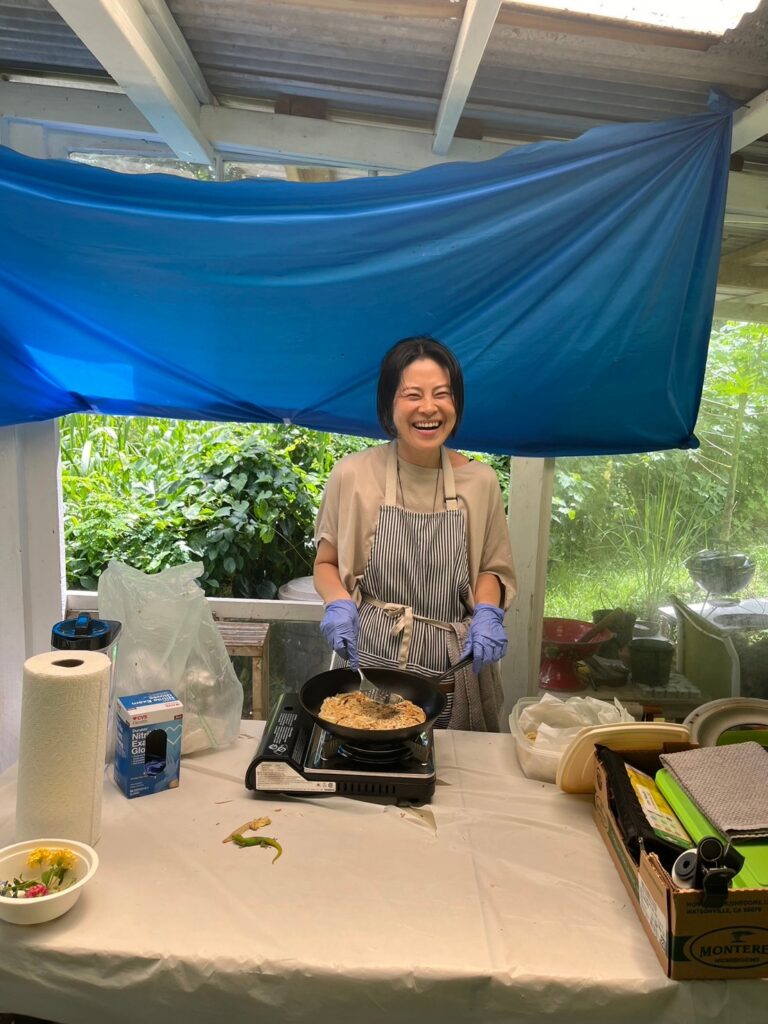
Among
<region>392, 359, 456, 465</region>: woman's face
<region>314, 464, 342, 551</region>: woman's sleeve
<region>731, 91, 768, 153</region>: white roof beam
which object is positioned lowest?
<region>314, 464, 342, 551</region>: woman's sleeve

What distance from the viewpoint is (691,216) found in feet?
7.93

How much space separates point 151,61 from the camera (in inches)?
86.4

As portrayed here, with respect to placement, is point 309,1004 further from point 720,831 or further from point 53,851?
point 720,831

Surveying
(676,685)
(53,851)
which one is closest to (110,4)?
(53,851)

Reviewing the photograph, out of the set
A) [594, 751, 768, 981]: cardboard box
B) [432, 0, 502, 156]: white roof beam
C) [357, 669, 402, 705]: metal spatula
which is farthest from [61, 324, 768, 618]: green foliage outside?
[594, 751, 768, 981]: cardboard box

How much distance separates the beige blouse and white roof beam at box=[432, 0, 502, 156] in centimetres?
118

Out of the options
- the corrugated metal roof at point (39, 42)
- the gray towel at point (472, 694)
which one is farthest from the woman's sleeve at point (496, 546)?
the corrugated metal roof at point (39, 42)

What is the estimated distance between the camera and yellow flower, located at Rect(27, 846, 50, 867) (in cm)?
126

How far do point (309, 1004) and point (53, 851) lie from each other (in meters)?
0.53

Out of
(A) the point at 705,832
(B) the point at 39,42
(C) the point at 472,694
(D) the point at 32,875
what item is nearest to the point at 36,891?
(D) the point at 32,875

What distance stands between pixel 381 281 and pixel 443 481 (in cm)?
73

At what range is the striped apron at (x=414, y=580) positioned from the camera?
2.28 m

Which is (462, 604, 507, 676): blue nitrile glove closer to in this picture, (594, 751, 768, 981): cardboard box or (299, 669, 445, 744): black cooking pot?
(299, 669, 445, 744): black cooking pot

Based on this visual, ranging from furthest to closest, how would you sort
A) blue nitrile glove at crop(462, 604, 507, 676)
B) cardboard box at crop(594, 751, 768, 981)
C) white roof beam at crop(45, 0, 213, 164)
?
blue nitrile glove at crop(462, 604, 507, 676) → white roof beam at crop(45, 0, 213, 164) → cardboard box at crop(594, 751, 768, 981)
